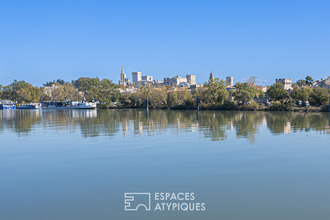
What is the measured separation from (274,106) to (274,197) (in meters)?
56.2

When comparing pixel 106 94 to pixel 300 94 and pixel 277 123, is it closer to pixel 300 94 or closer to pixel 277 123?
pixel 300 94

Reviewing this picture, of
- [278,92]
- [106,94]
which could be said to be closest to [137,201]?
[278,92]

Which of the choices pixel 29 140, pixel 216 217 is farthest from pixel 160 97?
pixel 216 217

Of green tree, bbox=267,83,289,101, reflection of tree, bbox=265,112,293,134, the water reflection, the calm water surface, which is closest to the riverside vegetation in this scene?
green tree, bbox=267,83,289,101

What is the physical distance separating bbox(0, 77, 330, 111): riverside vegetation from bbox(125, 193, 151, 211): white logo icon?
2154 inches

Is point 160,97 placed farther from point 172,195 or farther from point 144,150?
point 172,195

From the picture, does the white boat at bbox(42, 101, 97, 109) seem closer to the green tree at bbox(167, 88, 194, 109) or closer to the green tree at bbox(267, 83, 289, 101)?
the green tree at bbox(167, 88, 194, 109)

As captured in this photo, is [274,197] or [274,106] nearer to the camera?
[274,197]

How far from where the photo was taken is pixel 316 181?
11180 mm

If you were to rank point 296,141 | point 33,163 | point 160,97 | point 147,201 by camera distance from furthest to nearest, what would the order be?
point 160,97 < point 296,141 < point 33,163 < point 147,201

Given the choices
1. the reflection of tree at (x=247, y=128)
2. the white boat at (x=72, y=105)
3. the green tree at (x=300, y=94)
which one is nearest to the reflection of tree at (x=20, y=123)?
the reflection of tree at (x=247, y=128)

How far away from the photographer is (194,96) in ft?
251

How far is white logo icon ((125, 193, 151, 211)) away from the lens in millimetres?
8930

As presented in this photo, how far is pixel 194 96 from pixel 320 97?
2754 cm
